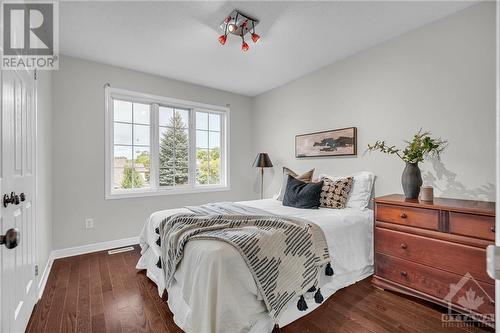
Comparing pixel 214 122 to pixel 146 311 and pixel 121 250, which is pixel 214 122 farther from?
pixel 146 311

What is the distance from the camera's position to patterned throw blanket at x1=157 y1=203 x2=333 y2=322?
1.51m

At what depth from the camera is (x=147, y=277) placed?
96.7 inches

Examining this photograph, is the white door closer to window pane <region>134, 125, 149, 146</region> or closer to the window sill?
the window sill

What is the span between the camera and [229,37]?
2615mm

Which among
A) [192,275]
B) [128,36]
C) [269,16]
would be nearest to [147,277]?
[192,275]

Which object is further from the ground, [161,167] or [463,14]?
[463,14]

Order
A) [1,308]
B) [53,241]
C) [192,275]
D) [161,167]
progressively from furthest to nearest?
[161,167], [53,241], [192,275], [1,308]

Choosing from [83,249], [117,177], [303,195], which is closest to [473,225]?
[303,195]

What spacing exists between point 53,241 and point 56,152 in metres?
1.11

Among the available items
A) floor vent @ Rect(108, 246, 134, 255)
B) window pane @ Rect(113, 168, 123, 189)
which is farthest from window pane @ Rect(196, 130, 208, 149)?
floor vent @ Rect(108, 246, 134, 255)

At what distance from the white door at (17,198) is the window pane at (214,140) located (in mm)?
2642

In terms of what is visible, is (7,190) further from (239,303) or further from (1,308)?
(239,303)

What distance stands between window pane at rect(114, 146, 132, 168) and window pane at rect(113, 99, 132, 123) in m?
0.42

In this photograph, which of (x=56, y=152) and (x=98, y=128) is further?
(x=98, y=128)
